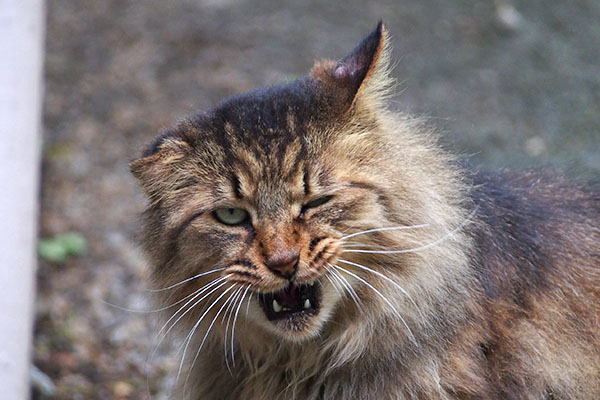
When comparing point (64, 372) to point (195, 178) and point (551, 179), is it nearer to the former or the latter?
point (195, 178)

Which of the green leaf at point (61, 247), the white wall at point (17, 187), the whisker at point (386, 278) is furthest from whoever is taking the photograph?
the green leaf at point (61, 247)

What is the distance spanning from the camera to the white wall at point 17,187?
3512 millimetres

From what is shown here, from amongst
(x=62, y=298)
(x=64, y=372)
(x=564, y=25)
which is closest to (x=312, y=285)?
(x=64, y=372)

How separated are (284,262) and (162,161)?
25.6 inches

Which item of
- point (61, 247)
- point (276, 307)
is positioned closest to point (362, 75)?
point (276, 307)

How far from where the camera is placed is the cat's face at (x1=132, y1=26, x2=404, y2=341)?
2619 mm

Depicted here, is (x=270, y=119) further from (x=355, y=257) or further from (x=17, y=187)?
(x=17, y=187)

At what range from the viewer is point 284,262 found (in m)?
2.54

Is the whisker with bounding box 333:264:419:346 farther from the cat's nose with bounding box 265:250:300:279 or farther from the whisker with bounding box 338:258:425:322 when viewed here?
the cat's nose with bounding box 265:250:300:279

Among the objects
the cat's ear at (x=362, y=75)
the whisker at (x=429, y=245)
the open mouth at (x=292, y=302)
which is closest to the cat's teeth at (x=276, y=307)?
the open mouth at (x=292, y=302)

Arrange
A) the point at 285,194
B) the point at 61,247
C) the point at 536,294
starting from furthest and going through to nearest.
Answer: the point at 61,247, the point at 536,294, the point at 285,194

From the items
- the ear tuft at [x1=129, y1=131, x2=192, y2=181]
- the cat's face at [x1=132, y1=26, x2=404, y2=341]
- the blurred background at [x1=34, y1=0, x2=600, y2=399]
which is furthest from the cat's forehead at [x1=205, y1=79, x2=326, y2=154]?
the blurred background at [x1=34, y1=0, x2=600, y2=399]

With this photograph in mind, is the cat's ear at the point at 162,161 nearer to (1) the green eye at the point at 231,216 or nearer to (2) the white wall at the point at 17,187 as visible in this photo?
(1) the green eye at the point at 231,216

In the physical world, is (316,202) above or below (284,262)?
above
